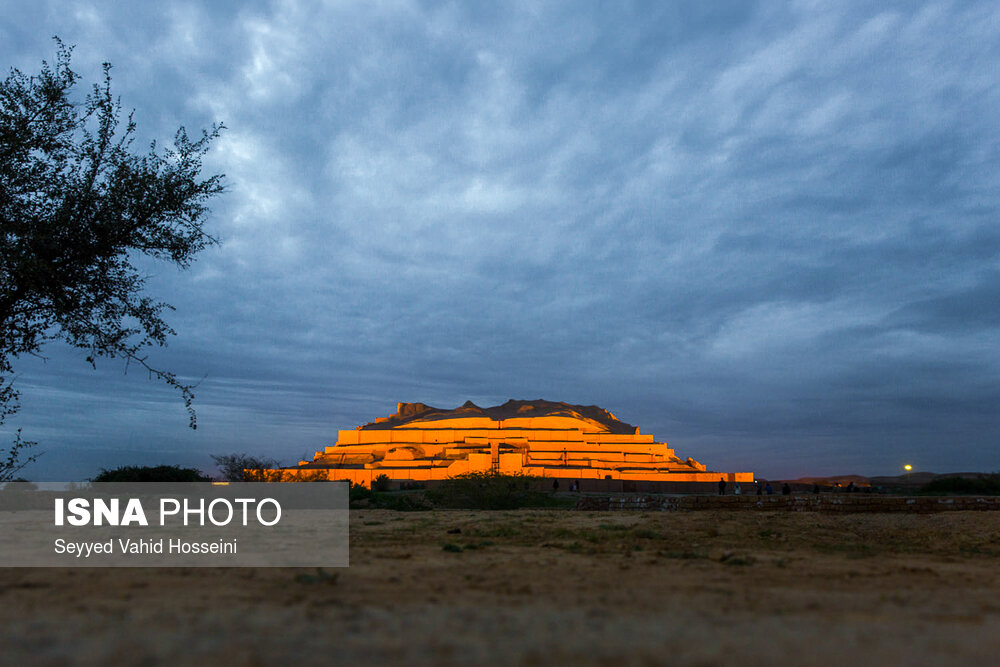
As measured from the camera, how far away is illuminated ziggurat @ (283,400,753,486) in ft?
171

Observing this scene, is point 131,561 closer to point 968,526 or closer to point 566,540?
point 566,540

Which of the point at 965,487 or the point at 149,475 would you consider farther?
the point at 965,487

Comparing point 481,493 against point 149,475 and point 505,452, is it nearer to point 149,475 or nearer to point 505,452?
point 149,475

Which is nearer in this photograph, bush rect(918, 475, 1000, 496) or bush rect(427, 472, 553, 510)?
bush rect(427, 472, 553, 510)

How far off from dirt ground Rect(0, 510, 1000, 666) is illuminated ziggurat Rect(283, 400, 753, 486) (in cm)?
4238

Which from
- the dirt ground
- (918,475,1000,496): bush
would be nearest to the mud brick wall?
the dirt ground

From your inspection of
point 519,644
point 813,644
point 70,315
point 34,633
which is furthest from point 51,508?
point 813,644

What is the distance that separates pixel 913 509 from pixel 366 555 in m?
20.9

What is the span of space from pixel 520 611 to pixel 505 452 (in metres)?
53.0

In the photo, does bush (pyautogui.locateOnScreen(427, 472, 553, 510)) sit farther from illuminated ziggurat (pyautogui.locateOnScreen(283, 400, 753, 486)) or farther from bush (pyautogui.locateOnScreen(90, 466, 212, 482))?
illuminated ziggurat (pyautogui.locateOnScreen(283, 400, 753, 486))

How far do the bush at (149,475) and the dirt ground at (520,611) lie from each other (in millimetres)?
18156

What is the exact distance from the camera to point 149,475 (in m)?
22.4

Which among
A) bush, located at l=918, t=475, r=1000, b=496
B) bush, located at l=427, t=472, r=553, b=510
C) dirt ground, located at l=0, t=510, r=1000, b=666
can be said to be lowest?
bush, located at l=918, t=475, r=1000, b=496

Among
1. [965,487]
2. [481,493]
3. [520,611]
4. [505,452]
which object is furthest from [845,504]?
[505,452]
